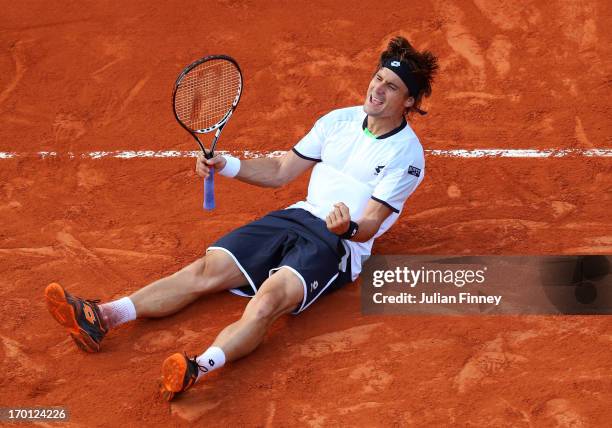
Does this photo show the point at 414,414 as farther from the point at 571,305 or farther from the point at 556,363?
the point at 571,305

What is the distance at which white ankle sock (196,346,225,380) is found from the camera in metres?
6.80

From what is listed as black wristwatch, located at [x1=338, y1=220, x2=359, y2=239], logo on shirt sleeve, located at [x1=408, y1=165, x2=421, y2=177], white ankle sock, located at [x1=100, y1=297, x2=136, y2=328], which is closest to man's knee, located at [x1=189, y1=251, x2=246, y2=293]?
white ankle sock, located at [x1=100, y1=297, x2=136, y2=328]

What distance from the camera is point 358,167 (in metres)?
7.68

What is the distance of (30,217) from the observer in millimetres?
8656

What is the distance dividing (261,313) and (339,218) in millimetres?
805

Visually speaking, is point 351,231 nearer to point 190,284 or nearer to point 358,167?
point 358,167

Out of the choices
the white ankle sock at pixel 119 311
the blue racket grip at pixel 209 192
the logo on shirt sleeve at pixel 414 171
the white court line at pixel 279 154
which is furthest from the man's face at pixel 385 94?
the white ankle sock at pixel 119 311

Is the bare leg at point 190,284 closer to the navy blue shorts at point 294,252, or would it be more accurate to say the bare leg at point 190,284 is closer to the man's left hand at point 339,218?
the navy blue shorts at point 294,252

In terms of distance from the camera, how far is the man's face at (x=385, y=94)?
7578mm

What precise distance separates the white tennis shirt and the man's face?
186mm

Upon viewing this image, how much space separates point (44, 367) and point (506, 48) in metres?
5.57

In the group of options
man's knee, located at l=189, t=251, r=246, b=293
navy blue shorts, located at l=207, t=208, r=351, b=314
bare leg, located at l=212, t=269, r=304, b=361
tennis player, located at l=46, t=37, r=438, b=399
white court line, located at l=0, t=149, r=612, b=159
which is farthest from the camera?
white court line, located at l=0, t=149, r=612, b=159

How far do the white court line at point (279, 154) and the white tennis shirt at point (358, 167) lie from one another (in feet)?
5.18

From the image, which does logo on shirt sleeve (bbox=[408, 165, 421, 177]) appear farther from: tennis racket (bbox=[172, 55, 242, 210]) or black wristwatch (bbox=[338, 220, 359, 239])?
tennis racket (bbox=[172, 55, 242, 210])
